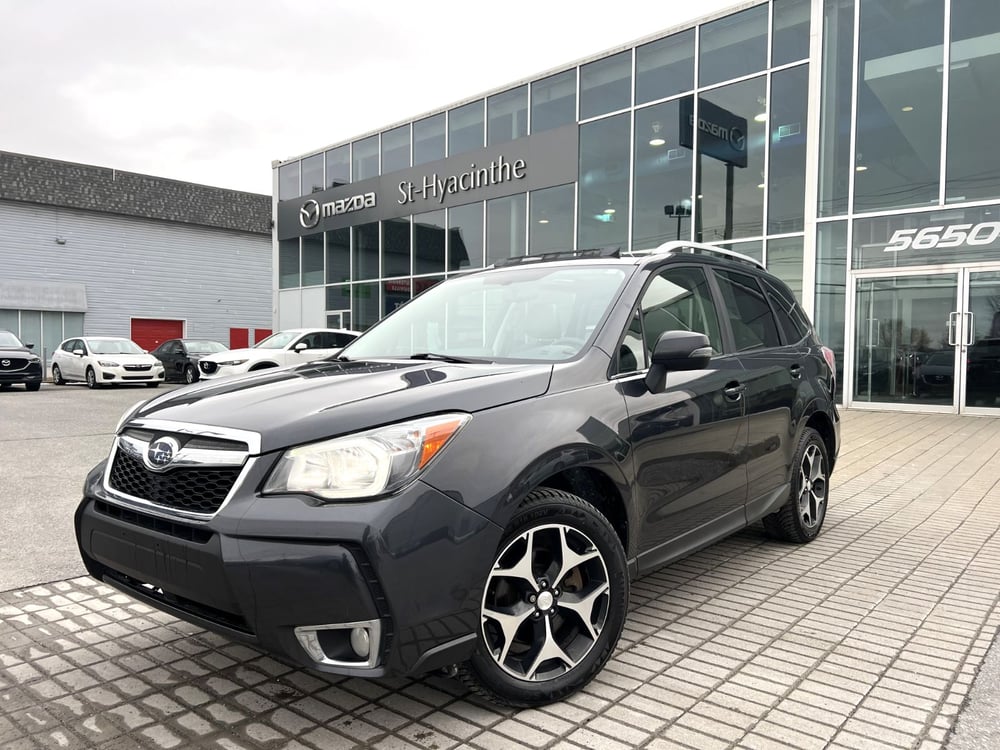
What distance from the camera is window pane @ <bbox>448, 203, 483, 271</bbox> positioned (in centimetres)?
Answer: 2022

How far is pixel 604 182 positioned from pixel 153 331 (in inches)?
1023

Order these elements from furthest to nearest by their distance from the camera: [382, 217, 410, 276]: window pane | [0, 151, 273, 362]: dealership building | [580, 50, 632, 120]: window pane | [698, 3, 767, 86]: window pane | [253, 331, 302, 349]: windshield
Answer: [0, 151, 273, 362]: dealership building, [382, 217, 410, 276]: window pane, [580, 50, 632, 120]: window pane, [253, 331, 302, 349]: windshield, [698, 3, 767, 86]: window pane

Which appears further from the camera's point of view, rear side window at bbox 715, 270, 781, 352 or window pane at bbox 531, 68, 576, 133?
window pane at bbox 531, 68, 576, 133

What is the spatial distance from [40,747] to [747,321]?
3747 mm

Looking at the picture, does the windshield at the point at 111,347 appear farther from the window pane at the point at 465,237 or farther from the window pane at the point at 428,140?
the window pane at the point at 428,140

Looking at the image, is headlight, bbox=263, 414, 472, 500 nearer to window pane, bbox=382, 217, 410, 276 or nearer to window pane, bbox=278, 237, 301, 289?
window pane, bbox=382, 217, 410, 276

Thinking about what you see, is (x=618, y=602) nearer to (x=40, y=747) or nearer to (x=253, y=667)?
(x=253, y=667)

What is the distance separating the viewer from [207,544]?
7.22ft

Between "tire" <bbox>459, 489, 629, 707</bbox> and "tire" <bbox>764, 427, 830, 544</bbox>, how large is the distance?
87.0 inches

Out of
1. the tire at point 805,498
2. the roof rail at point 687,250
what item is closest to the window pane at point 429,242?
the tire at point 805,498

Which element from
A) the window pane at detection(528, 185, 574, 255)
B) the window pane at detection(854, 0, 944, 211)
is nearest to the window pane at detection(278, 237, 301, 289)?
the window pane at detection(528, 185, 574, 255)

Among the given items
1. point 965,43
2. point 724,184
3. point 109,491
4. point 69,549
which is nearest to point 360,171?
point 724,184

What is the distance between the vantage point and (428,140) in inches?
848

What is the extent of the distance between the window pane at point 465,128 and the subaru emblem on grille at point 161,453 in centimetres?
1876
